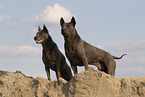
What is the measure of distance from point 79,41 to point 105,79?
1.94 m

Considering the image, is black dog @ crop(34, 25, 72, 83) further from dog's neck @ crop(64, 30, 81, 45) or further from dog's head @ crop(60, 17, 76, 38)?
dog's head @ crop(60, 17, 76, 38)

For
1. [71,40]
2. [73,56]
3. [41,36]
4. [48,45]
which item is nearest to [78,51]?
[73,56]

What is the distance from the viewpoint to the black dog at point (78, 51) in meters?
7.39

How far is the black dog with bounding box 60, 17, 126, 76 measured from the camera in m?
7.39

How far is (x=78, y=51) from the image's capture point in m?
7.54

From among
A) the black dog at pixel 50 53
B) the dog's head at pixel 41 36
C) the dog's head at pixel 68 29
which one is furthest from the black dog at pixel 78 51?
the dog's head at pixel 41 36

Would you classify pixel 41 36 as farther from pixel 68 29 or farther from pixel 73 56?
pixel 73 56

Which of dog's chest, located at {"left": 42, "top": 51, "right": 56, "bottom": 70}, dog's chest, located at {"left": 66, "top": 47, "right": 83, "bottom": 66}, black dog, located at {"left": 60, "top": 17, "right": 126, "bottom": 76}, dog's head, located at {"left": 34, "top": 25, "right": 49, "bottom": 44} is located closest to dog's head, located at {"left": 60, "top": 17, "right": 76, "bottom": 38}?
black dog, located at {"left": 60, "top": 17, "right": 126, "bottom": 76}

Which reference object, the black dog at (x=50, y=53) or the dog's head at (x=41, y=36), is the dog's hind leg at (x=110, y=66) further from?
the dog's head at (x=41, y=36)

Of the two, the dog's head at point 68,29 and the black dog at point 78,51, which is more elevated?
the dog's head at point 68,29

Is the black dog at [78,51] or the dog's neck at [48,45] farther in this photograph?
the dog's neck at [48,45]

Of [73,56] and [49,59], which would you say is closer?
[73,56]

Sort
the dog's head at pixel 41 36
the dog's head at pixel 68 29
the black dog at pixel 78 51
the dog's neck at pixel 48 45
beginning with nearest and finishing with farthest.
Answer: the dog's head at pixel 68 29 → the black dog at pixel 78 51 → the dog's head at pixel 41 36 → the dog's neck at pixel 48 45

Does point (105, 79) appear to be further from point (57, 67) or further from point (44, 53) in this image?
point (44, 53)
